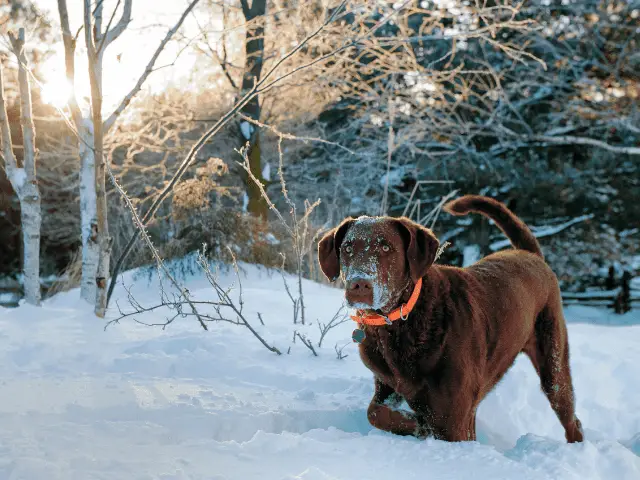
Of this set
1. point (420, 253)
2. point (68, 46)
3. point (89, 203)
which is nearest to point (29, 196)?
point (89, 203)

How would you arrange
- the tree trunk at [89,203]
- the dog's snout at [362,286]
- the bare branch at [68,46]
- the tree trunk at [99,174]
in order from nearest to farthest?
1. the dog's snout at [362,286]
2. the tree trunk at [99,174]
3. the bare branch at [68,46]
4. the tree trunk at [89,203]

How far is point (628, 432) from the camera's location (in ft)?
12.4

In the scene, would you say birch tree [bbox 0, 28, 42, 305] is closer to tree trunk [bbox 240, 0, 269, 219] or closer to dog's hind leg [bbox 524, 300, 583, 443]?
dog's hind leg [bbox 524, 300, 583, 443]

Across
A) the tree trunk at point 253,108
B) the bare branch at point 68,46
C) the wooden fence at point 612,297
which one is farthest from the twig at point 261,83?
the wooden fence at point 612,297

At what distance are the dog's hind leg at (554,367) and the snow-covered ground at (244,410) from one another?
0.26 m

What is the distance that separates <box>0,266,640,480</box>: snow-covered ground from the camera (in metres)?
1.87

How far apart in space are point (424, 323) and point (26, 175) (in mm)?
4176

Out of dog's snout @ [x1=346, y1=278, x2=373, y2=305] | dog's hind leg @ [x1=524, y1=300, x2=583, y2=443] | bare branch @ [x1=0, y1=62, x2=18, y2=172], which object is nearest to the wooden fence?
dog's hind leg @ [x1=524, y1=300, x2=583, y2=443]

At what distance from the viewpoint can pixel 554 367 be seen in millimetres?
3309

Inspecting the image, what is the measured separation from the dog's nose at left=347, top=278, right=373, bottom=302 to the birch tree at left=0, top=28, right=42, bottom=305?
3705 mm

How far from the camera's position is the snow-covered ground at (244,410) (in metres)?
1.87

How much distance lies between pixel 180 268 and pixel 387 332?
576 cm

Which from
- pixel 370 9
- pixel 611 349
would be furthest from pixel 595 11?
pixel 611 349

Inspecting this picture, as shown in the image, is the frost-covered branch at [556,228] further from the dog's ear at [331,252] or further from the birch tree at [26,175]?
the dog's ear at [331,252]
